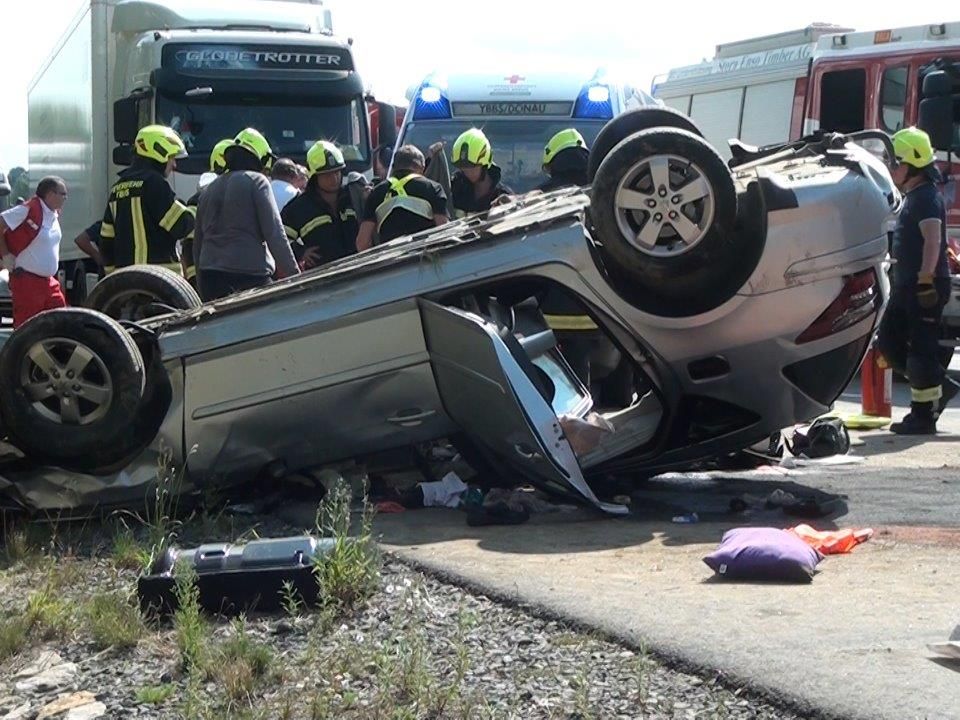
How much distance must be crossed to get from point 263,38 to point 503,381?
30.5 feet

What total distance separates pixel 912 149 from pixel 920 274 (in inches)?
29.5

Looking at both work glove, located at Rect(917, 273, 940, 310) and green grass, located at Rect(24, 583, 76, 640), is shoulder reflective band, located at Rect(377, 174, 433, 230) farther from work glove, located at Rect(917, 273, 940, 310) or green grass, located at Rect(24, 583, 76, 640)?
green grass, located at Rect(24, 583, 76, 640)

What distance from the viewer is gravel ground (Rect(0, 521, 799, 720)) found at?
166 inches

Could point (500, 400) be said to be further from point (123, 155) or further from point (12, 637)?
point (123, 155)

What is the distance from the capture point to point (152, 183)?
32.1 ft

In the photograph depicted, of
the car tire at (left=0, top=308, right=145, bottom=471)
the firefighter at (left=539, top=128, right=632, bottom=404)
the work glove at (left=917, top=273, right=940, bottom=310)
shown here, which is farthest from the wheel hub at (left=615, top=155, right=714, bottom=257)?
the work glove at (left=917, top=273, right=940, bottom=310)

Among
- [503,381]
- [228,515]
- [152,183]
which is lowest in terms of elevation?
[228,515]

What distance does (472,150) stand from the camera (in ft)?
33.4

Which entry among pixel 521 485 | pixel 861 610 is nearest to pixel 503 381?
pixel 521 485

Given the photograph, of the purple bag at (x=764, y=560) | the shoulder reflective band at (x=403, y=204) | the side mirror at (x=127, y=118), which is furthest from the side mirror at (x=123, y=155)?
the purple bag at (x=764, y=560)

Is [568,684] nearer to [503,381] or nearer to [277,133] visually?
[503,381]

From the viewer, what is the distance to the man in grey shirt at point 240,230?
8859 millimetres

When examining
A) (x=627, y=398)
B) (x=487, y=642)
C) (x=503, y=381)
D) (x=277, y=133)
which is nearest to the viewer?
(x=487, y=642)

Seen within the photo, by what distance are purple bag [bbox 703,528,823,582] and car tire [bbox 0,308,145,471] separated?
2505 millimetres
